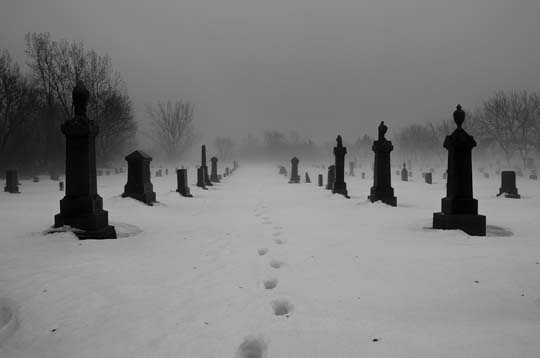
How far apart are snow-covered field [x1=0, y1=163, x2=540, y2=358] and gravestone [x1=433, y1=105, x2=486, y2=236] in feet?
1.39

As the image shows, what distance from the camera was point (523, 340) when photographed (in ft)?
8.35

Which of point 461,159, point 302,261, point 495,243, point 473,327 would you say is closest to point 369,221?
point 461,159

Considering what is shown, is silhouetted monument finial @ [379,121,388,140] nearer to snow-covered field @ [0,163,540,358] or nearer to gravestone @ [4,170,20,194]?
snow-covered field @ [0,163,540,358]

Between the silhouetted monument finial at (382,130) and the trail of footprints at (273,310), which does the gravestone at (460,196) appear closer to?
the trail of footprints at (273,310)

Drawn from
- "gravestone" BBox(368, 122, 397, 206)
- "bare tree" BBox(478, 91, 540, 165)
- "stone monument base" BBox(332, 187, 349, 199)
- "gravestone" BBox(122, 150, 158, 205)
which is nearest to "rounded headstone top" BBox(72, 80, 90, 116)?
"gravestone" BBox(122, 150, 158, 205)

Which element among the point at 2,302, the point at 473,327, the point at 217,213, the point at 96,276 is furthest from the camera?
the point at 217,213

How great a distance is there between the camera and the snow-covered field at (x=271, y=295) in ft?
8.29

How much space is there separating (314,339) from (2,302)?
9.89 feet

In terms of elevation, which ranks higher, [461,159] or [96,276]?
[461,159]

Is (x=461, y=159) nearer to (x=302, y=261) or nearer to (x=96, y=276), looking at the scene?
(x=302, y=261)

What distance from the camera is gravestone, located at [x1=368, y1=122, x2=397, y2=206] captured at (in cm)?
1150

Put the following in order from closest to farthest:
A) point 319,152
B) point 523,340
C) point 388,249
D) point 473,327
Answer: point 523,340
point 473,327
point 388,249
point 319,152

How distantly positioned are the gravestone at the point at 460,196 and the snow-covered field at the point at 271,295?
1.39 ft

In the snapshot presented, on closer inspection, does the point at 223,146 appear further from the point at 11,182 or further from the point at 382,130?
the point at 382,130
